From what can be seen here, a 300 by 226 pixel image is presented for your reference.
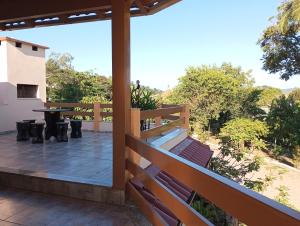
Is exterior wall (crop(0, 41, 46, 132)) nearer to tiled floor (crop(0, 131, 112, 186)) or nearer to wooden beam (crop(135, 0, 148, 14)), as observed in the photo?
tiled floor (crop(0, 131, 112, 186))

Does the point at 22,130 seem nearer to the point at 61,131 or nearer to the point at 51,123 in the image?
the point at 51,123

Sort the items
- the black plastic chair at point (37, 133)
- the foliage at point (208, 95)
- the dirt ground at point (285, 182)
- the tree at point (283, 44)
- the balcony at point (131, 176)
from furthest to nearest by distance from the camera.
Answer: the foliage at point (208, 95) < the tree at point (283, 44) < the dirt ground at point (285, 182) < the black plastic chair at point (37, 133) < the balcony at point (131, 176)

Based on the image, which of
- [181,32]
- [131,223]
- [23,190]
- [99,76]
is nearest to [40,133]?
[23,190]

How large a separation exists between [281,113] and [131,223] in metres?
16.1

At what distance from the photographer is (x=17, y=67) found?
920 cm

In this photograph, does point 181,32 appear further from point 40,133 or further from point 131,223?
point 131,223

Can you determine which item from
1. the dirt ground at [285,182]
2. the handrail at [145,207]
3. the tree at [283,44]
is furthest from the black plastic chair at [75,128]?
the tree at [283,44]

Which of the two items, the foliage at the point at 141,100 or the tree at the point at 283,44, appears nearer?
the foliage at the point at 141,100

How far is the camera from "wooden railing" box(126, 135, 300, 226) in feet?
3.36

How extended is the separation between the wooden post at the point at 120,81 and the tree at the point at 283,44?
12.0 metres

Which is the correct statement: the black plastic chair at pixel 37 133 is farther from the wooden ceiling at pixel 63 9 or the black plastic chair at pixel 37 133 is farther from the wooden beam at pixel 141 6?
the wooden beam at pixel 141 6

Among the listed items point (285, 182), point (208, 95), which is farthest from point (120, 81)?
point (208, 95)

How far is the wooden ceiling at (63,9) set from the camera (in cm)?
351

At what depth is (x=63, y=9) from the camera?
142 inches
